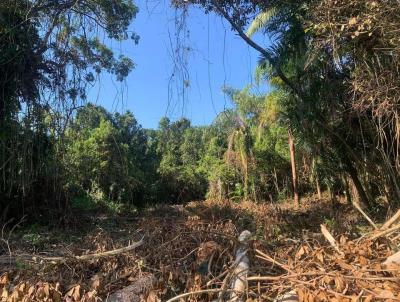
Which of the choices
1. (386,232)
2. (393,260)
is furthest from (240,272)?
(386,232)

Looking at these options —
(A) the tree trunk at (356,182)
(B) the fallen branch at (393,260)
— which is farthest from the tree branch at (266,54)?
(B) the fallen branch at (393,260)

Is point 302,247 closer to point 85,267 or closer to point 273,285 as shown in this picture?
point 273,285

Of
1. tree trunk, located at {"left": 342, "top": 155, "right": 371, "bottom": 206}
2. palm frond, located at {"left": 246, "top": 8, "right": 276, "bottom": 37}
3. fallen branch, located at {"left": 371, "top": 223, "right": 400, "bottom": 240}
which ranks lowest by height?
fallen branch, located at {"left": 371, "top": 223, "right": 400, "bottom": 240}

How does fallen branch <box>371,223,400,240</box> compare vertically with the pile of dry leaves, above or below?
above

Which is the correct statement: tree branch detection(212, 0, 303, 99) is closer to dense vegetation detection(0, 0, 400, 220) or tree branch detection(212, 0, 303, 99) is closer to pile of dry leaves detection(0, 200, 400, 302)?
dense vegetation detection(0, 0, 400, 220)

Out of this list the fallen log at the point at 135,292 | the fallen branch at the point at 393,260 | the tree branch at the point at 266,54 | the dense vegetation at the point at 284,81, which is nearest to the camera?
the fallen branch at the point at 393,260

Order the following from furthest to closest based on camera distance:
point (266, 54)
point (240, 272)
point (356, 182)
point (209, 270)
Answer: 1. point (356, 182)
2. point (266, 54)
3. point (209, 270)
4. point (240, 272)

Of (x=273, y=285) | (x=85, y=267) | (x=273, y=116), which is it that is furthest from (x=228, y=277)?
(x=273, y=116)

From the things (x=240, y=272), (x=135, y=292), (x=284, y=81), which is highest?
(x=284, y=81)

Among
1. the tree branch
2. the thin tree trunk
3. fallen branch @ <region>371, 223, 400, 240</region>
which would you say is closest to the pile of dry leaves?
fallen branch @ <region>371, 223, 400, 240</region>

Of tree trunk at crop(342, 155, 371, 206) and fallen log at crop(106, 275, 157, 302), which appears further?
tree trunk at crop(342, 155, 371, 206)

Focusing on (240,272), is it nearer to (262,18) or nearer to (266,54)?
(266,54)

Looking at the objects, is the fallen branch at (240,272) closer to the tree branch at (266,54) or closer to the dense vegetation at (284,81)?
the dense vegetation at (284,81)

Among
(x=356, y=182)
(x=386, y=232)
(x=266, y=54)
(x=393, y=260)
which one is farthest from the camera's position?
(x=356, y=182)
